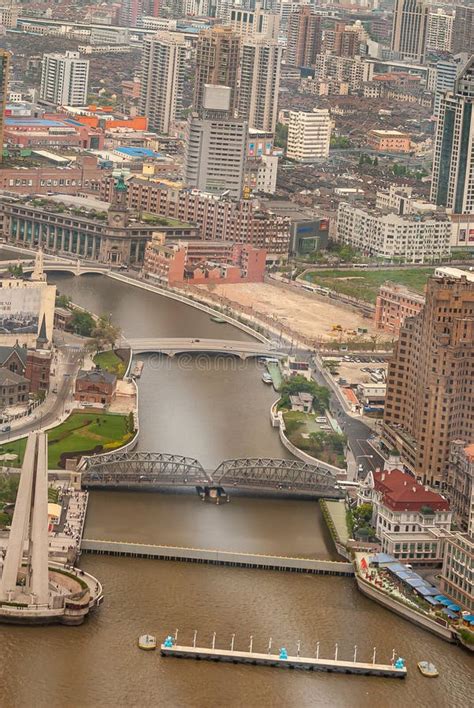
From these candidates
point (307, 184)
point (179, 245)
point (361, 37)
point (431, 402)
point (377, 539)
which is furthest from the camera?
point (361, 37)

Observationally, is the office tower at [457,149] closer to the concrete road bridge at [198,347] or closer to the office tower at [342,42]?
the concrete road bridge at [198,347]

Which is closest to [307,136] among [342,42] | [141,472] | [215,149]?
[215,149]

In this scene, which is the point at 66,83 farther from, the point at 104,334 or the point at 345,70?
the point at 104,334

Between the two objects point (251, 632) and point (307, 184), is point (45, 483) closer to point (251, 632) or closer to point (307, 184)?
point (251, 632)

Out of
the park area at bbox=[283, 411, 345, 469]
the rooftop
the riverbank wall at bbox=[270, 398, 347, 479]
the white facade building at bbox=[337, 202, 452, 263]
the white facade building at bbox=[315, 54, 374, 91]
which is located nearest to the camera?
the rooftop

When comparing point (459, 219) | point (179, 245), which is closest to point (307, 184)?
point (459, 219)

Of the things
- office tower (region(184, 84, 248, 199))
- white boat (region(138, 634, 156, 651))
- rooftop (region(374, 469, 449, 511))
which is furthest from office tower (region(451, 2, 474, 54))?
white boat (region(138, 634, 156, 651))

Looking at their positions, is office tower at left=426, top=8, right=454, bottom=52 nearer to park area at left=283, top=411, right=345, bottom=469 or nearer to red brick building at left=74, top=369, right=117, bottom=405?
red brick building at left=74, top=369, right=117, bottom=405
